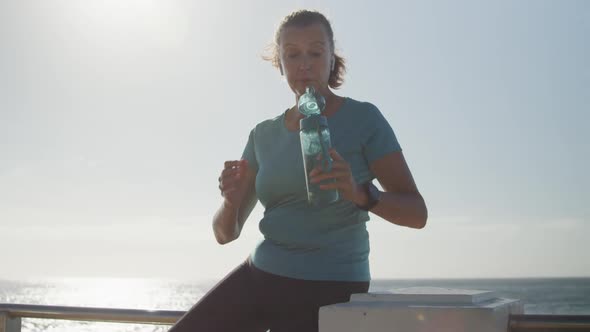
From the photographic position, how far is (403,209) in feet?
6.54

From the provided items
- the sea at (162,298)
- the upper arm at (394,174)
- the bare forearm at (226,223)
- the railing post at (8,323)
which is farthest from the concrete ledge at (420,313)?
the sea at (162,298)

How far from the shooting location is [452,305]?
165 cm

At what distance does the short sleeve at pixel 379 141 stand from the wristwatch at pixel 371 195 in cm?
19

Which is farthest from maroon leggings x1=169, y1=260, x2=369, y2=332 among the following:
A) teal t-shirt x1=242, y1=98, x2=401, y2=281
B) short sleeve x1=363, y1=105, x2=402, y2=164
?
short sleeve x1=363, y1=105, x2=402, y2=164

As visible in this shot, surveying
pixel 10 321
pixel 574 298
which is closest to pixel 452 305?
pixel 10 321

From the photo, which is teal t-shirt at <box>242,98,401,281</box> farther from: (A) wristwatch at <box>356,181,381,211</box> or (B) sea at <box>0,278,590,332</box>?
(B) sea at <box>0,278,590,332</box>

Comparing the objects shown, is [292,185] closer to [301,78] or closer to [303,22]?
[301,78]

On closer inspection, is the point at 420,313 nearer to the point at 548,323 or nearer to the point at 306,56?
the point at 548,323

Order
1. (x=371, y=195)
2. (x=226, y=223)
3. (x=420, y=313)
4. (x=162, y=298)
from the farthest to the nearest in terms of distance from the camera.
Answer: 1. (x=162, y=298)
2. (x=226, y=223)
3. (x=371, y=195)
4. (x=420, y=313)

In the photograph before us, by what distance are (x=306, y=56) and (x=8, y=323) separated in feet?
5.82

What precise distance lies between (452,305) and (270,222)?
665mm

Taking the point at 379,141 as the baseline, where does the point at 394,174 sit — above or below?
below

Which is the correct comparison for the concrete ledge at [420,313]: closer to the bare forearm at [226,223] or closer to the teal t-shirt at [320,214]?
the teal t-shirt at [320,214]

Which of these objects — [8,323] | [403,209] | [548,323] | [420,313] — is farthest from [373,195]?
[8,323]
